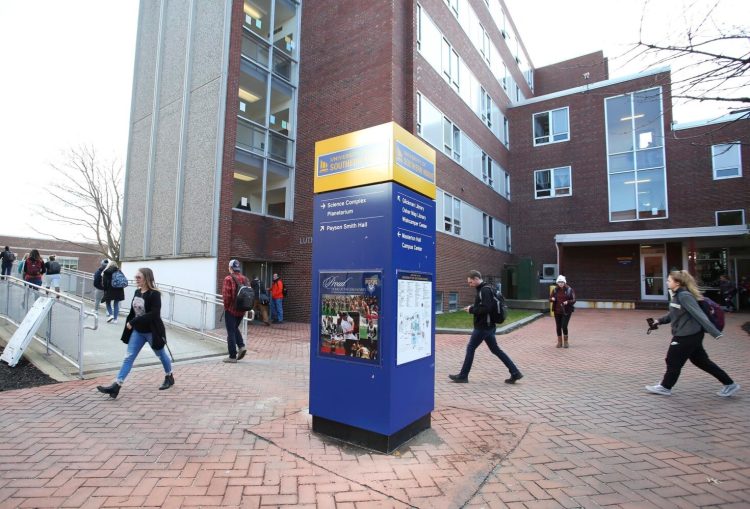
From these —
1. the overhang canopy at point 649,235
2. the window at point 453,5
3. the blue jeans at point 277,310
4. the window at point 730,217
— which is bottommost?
the blue jeans at point 277,310

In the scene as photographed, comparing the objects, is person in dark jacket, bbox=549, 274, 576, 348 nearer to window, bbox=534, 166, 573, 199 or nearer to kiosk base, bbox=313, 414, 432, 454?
kiosk base, bbox=313, 414, 432, 454

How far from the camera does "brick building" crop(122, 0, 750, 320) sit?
1438 cm

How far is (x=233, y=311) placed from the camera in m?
7.41

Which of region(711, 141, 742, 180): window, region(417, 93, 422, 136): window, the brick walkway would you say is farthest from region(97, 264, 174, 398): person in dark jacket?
region(711, 141, 742, 180): window

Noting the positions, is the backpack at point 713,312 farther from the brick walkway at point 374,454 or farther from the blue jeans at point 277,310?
the blue jeans at point 277,310

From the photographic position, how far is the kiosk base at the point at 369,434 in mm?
3707

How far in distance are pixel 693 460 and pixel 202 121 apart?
15.5 m

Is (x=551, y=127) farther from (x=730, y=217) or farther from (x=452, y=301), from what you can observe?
(x=452, y=301)

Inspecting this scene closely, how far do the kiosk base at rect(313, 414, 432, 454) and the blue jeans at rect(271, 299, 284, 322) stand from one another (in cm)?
1082

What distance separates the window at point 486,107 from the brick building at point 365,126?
183 mm

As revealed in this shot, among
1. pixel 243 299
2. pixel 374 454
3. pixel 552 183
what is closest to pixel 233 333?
pixel 243 299

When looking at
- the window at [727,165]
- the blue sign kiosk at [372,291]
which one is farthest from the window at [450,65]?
the blue sign kiosk at [372,291]

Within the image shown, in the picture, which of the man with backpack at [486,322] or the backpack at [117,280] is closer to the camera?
the man with backpack at [486,322]

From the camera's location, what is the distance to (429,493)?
3043 mm
